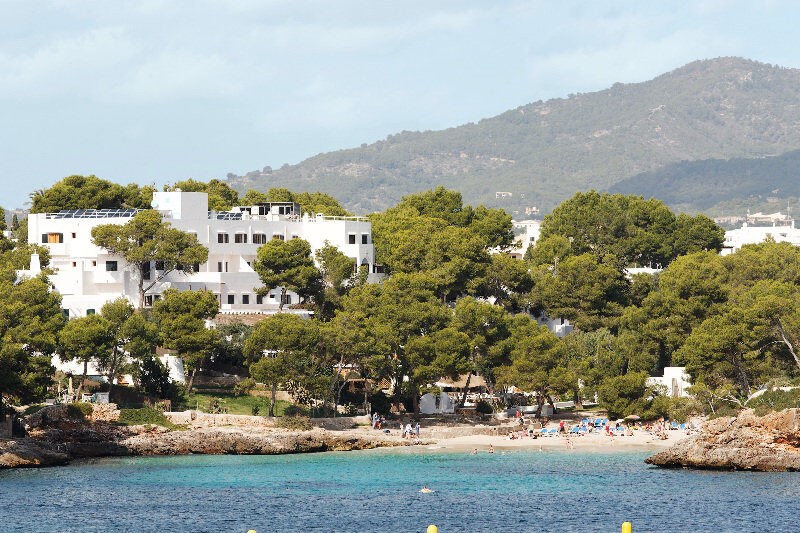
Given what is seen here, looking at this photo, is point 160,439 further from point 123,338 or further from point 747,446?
point 747,446

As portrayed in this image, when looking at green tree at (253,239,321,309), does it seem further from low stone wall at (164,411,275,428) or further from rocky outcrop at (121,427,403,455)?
rocky outcrop at (121,427,403,455)

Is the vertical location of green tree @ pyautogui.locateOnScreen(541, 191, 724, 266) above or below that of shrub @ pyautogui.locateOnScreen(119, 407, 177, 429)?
above

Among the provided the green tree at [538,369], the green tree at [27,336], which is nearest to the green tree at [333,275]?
the green tree at [538,369]

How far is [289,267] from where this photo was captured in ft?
345

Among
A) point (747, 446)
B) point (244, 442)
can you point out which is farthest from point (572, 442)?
point (244, 442)

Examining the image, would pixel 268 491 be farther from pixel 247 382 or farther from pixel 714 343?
pixel 714 343

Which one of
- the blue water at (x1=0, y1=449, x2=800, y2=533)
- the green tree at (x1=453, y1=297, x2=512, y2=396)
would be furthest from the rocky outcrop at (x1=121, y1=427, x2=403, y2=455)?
the green tree at (x1=453, y1=297, x2=512, y2=396)

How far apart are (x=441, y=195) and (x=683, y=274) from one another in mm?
36163

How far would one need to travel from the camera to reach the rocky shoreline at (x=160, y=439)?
7850cm

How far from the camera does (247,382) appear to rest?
286 ft

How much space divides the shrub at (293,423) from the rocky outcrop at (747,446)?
2164cm

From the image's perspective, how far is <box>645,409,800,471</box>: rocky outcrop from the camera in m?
73.4

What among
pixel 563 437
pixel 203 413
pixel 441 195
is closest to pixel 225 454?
pixel 203 413

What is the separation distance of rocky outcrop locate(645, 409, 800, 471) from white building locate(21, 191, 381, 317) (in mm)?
40872
